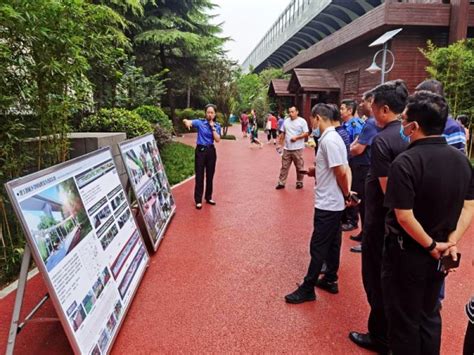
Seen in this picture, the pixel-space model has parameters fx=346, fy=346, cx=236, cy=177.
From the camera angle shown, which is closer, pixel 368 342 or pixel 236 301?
pixel 368 342

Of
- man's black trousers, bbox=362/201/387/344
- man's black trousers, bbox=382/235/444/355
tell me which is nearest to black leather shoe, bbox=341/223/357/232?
man's black trousers, bbox=362/201/387/344

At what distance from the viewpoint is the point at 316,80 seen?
1678 cm

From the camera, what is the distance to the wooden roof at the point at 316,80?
640 inches

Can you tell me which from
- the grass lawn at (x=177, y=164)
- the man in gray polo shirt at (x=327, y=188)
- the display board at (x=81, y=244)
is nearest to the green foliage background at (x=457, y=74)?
the grass lawn at (x=177, y=164)

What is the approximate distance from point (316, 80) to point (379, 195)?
50.0 feet

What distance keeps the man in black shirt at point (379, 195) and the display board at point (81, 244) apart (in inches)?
74.1

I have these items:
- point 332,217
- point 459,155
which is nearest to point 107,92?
point 332,217

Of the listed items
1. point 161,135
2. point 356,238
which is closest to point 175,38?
point 161,135

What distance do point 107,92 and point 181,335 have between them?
9488 millimetres

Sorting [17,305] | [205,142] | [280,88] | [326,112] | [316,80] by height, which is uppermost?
[316,80]

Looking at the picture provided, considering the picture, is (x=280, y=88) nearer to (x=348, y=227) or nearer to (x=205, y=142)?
(x=205, y=142)

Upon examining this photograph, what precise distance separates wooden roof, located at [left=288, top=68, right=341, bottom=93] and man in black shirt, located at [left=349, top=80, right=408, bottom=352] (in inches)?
562

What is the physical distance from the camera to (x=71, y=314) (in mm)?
2053

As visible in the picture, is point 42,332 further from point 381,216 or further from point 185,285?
point 381,216
